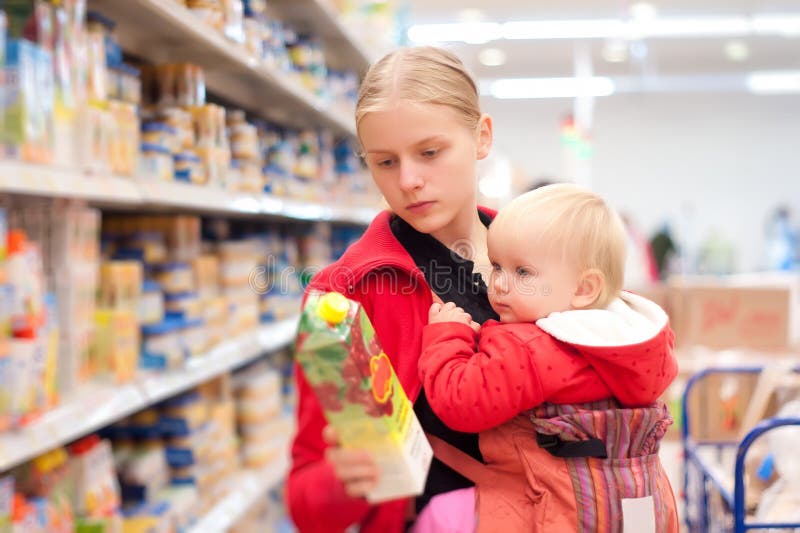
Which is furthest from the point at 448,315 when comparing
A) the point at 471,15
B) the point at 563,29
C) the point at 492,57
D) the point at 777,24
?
the point at 492,57

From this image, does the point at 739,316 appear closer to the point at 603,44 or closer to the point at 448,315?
the point at 448,315

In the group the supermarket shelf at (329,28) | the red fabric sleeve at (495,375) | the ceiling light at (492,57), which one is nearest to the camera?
the red fabric sleeve at (495,375)

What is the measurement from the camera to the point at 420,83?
115 cm

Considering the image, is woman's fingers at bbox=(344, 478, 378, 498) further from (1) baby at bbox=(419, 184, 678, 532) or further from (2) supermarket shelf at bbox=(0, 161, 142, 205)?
(2) supermarket shelf at bbox=(0, 161, 142, 205)

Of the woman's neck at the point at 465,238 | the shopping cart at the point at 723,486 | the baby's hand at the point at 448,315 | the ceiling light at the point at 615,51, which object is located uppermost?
the ceiling light at the point at 615,51

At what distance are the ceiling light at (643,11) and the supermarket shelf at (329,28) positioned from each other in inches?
215

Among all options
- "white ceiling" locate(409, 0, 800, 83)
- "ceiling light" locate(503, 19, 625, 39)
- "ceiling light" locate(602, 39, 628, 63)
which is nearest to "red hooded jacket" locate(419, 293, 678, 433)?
"white ceiling" locate(409, 0, 800, 83)

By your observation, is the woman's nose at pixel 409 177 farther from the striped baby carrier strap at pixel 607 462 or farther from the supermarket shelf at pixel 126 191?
the supermarket shelf at pixel 126 191

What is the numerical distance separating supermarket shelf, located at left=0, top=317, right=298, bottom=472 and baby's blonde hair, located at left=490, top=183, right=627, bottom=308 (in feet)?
3.09

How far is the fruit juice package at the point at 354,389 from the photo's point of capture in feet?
2.89

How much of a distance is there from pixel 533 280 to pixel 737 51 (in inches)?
455

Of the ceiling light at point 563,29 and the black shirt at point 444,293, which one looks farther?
the ceiling light at point 563,29

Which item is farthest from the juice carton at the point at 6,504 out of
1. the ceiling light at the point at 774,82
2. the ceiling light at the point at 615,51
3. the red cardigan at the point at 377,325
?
the ceiling light at the point at 774,82

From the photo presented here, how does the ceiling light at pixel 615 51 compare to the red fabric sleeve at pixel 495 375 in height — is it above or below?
above
